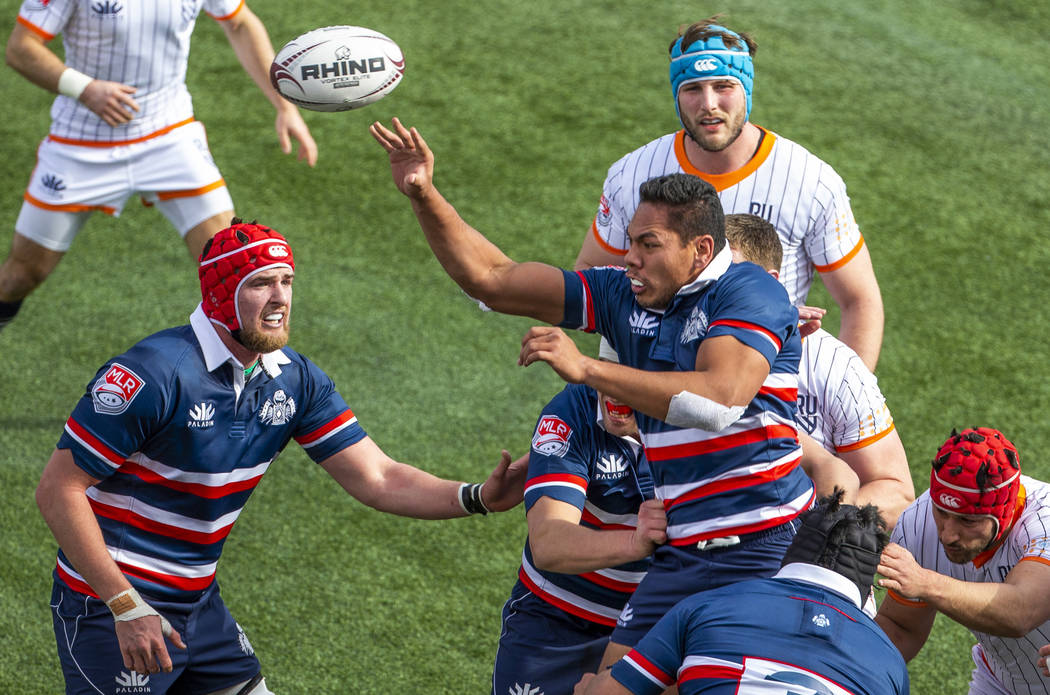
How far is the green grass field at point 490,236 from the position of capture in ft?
18.3

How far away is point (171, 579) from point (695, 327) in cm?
174

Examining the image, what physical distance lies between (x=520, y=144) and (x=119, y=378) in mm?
6260

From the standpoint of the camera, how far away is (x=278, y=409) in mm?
3908

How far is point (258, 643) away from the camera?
5301mm

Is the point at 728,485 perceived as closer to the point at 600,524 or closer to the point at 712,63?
the point at 600,524

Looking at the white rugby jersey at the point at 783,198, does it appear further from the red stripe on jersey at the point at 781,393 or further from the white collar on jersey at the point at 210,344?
the white collar on jersey at the point at 210,344

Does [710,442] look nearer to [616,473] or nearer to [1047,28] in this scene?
[616,473]

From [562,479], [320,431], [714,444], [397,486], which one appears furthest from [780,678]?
[320,431]

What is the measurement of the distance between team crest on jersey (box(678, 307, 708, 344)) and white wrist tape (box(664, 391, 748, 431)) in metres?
0.25

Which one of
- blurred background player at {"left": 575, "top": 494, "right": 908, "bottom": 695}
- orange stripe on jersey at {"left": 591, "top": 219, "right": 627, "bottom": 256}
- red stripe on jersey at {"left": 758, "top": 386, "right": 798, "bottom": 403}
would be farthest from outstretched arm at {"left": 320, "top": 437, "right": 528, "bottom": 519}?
orange stripe on jersey at {"left": 591, "top": 219, "right": 627, "bottom": 256}

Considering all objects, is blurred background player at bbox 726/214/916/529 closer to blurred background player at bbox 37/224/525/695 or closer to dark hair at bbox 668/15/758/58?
blurred background player at bbox 37/224/525/695

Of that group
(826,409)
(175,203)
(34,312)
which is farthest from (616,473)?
(34,312)

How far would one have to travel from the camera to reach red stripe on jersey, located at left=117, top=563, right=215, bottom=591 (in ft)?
12.4

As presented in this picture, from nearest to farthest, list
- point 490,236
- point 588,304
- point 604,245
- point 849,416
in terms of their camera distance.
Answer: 1. point 588,304
2. point 849,416
3. point 604,245
4. point 490,236
